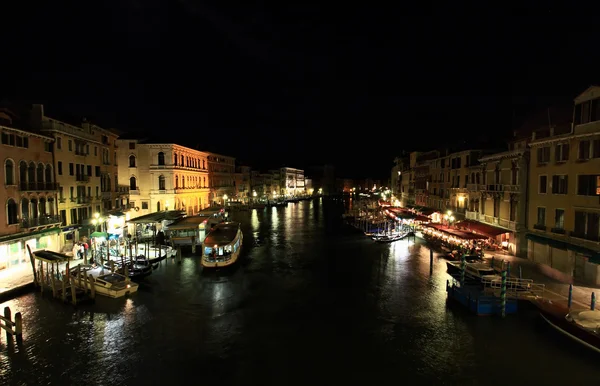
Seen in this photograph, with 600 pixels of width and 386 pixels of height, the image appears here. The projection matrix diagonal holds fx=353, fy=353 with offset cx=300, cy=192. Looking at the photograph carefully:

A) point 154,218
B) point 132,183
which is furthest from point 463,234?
point 132,183

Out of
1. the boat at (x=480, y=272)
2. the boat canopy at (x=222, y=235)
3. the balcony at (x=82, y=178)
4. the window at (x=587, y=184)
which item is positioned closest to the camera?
the boat at (x=480, y=272)

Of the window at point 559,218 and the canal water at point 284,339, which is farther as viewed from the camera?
the window at point 559,218

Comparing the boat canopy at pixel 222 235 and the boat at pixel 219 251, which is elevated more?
the boat canopy at pixel 222 235

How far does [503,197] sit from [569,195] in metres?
8.26

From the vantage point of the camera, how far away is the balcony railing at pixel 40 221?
2712 cm

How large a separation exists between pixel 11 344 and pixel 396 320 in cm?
1960

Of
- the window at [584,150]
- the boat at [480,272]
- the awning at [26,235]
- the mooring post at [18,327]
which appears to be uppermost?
the window at [584,150]

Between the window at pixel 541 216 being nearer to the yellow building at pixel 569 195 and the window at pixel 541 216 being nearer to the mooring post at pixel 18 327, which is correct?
the yellow building at pixel 569 195

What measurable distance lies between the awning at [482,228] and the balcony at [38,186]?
39.1 meters

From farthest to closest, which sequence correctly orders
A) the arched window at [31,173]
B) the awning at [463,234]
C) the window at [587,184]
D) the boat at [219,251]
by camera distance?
the awning at [463,234]
the boat at [219,251]
the arched window at [31,173]
the window at [587,184]

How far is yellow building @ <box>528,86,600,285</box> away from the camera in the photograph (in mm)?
22297

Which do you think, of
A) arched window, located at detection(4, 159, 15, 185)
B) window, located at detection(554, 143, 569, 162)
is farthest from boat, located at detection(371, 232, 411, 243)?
arched window, located at detection(4, 159, 15, 185)

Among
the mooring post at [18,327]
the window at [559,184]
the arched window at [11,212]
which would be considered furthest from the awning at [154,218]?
the window at [559,184]

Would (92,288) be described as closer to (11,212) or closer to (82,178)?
(11,212)
